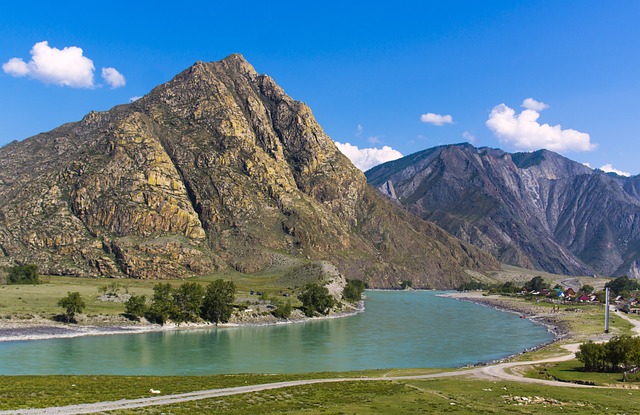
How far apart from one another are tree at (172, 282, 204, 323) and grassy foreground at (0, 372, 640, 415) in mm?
69185

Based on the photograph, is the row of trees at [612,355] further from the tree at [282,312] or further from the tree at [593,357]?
the tree at [282,312]

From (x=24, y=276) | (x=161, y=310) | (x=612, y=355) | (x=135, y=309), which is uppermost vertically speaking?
(x=24, y=276)

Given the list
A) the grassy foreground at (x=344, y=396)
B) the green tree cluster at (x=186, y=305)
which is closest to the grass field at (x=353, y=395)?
the grassy foreground at (x=344, y=396)

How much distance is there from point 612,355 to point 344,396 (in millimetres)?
36329

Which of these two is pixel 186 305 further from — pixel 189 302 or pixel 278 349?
pixel 278 349

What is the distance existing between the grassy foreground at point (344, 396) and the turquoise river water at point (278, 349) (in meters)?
19.9

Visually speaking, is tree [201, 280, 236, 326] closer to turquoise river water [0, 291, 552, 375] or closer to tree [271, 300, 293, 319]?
turquoise river water [0, 291, 552, 375]

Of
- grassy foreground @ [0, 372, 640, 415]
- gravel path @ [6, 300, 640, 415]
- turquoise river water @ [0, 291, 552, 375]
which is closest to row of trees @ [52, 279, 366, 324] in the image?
turquoise river water @ [0, 291, 552, 375]

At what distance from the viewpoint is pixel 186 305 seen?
12231cm

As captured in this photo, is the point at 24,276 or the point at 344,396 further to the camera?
the point at 24,276

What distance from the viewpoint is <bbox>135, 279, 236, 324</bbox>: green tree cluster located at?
379 ft

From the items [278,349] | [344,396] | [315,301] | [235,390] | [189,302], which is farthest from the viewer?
[315,301]

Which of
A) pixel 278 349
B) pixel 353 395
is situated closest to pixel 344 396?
pixel 353 395

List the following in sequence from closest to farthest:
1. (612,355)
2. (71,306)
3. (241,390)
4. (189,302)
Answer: (241,390) < (612,355) < (71,306) < (189,302)
